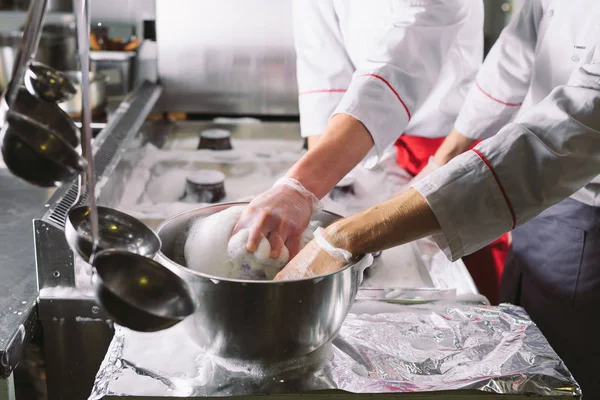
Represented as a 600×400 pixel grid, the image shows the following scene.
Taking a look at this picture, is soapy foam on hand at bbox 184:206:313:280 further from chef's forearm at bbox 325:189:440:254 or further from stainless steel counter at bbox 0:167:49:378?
stainless steel counter at bbox 0:167:49:378

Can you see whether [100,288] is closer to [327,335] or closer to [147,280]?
[147,280]

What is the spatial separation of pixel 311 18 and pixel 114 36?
1026 millimetres

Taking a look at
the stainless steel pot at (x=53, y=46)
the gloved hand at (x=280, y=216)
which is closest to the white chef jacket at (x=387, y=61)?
the gloved hand at (x=280, y=216)

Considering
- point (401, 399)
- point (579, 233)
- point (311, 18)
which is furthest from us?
point (311, 18)

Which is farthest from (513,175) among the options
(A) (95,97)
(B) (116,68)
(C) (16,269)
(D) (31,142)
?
(B) (116,68)

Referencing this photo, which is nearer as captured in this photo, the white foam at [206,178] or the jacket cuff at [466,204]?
A: the jacket cuff at [466,204]

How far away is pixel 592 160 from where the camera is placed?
1.03 meters

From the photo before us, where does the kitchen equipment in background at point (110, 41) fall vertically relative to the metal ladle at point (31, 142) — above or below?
below

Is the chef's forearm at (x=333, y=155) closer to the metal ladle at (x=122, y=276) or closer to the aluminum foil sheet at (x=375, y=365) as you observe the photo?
the aluminum foil sheet at (x=375, y=365)

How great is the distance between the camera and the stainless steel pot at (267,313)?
0.83 metres

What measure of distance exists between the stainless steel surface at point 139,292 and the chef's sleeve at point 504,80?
50.6 inches

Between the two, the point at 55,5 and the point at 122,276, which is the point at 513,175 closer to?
the point at 122,276

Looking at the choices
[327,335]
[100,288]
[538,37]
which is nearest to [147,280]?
[100,288]

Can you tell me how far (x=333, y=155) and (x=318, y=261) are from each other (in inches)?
14.8
